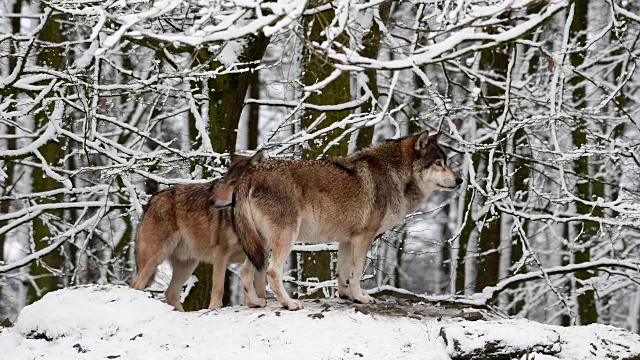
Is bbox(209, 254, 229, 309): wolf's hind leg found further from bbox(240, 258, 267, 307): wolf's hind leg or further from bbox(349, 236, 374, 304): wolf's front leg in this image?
bbox(349, 236, 374, 304): wolf's front leg

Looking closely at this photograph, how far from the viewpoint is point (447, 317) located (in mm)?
8664

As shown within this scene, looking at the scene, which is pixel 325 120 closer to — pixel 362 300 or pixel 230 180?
pixel 230 180

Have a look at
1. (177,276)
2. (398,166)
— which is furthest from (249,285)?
(398,166)

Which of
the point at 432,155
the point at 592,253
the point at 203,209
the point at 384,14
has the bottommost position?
the point at 592,253

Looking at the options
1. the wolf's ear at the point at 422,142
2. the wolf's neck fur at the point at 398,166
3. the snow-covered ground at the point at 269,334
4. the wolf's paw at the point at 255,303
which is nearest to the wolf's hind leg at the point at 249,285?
the wolf's paw at the point at 255,303

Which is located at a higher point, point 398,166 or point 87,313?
point 398,166

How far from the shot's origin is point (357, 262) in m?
9.15

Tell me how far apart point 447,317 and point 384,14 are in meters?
5.39

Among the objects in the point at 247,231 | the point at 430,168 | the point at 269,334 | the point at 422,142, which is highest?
the point at 422,142

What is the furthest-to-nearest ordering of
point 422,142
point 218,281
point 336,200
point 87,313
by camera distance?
point 422,142
point 218,281
point 336,200
point 87,313

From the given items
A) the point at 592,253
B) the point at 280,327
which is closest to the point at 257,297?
the point at 280,327

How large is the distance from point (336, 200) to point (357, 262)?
71 cm

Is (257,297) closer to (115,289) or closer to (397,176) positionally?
(115,289)

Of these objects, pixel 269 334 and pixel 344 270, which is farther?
pixel 344 270
